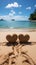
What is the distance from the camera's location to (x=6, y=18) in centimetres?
439

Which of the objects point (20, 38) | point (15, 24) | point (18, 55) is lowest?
point (18, 55)

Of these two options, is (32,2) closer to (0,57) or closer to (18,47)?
(18,47)

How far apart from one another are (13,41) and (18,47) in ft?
0.85

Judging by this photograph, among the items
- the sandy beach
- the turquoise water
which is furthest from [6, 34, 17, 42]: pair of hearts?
the turquoise water

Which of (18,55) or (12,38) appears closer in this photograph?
(18,55)

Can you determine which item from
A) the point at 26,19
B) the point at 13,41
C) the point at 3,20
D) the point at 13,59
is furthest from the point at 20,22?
the point at 13,59

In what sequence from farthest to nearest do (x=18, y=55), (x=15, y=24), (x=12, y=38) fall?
(x=15, y=24) < (x=12, y=38) < (x=18, y=55)

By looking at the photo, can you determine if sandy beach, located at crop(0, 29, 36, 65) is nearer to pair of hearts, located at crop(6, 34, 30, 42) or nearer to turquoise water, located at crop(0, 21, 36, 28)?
pair of hearts, located at crop(6, 34, 30, 42)

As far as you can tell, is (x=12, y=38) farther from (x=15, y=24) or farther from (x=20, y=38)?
(x=15, y=24)

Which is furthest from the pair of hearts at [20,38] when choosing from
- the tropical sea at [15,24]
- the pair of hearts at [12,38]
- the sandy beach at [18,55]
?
the tropical sea at [15,24]

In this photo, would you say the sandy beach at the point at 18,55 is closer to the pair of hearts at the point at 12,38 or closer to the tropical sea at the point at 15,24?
the pair of hearts at the point at 12,38

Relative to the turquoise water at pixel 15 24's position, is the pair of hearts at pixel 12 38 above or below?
below

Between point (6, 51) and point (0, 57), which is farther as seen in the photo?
point (6, 51)

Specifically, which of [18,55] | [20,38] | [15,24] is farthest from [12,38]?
[15,24]
